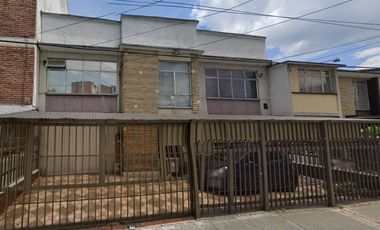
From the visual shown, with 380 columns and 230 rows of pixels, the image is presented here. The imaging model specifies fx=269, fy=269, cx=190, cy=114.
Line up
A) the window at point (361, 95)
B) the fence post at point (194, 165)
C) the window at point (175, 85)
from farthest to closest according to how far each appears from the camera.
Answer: the window at point (361, 95) → the window at point (175, 85) → the fence post at point (194, 165)

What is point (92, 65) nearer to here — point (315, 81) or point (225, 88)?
point (225, 88)

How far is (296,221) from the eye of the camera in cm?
586

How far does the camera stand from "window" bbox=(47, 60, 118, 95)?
12367mm

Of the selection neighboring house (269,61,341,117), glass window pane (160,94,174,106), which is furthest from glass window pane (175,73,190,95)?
neighboring house (269,61,341,117)

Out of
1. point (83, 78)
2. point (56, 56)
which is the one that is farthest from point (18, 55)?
point (83, 78)

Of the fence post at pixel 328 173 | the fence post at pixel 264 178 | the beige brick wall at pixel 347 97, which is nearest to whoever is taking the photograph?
the fence post at pixel 264 178

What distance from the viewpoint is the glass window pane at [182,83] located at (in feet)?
44.7

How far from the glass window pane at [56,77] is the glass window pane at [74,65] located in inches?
14.1

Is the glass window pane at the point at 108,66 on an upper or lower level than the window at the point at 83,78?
upper

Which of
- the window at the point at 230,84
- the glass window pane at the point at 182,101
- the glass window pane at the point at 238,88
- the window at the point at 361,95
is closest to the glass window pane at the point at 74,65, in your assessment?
the glass window pane at the point at 182,101

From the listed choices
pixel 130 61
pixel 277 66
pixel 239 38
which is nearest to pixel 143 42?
pixel 130 61

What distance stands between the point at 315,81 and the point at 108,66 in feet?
39.6

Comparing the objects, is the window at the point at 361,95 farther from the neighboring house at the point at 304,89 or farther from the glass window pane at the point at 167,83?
the glass window pane at the point at 167,83

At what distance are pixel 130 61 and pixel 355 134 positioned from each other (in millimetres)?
9579
